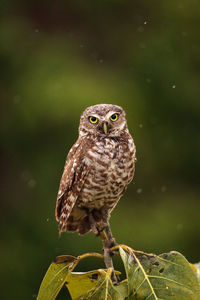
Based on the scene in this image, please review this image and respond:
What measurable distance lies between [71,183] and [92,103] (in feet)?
14.3

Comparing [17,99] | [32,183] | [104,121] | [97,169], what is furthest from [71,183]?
[17,99]

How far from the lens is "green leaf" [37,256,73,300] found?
1728 mm

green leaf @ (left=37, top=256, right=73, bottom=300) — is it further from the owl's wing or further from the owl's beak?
the owl's beak

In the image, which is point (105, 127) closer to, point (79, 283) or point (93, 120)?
point (93, 120)

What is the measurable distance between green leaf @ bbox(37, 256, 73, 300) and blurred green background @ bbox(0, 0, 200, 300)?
182 inches

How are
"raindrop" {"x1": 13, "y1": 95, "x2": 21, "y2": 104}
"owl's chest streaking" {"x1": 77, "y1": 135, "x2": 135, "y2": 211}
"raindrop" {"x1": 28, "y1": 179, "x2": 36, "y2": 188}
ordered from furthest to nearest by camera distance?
"raindrop" {"x1": 13, "y1": 95, "x2": 21, "y2": 104}, "raindrop" {"x1": 28, "y1": 179, "x2": 36, "y2": 188}, "owl's chest streaking" {"x1": 77, "y1": 135, "x2": 135, "y2": 211}

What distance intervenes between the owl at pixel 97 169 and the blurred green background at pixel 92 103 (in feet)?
13.7

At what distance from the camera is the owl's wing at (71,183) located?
7.16 ft

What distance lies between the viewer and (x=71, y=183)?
224 centimetres

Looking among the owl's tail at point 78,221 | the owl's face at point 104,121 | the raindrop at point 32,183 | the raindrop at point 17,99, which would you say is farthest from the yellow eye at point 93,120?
the raindrop at point 17,99

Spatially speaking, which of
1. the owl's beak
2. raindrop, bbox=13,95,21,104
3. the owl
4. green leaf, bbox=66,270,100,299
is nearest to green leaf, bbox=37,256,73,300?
green leaf, bbox=66,270,100,299

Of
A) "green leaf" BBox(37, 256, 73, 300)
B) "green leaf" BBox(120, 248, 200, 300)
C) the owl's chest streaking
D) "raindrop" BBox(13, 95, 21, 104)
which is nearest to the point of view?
"green leaf" BBox(120, 248, 200, 300)

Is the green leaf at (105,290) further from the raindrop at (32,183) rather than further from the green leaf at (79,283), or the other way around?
the raindrop at (32,183)

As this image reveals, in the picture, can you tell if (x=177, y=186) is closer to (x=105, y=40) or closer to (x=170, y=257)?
(x=105, y=40)
